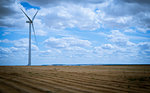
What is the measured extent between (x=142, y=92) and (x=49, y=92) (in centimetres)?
260

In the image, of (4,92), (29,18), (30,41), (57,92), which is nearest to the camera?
(4,92)

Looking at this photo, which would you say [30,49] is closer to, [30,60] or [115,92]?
[30,60]

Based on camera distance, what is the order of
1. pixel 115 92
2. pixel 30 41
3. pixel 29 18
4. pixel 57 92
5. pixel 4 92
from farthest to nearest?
pixel 30 41 → pixel 29 18 → pixel 115 92 → pixel 57 92 → pixel 4 92

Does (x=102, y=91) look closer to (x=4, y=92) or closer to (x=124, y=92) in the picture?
(x=124, y=92)

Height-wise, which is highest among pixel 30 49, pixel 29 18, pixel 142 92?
pixel 29 18

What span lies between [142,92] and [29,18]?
102ft

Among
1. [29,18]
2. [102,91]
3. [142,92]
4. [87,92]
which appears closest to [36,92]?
[87,92]

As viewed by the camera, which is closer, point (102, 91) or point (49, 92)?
point (49, 92)

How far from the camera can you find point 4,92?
3146 millimetres

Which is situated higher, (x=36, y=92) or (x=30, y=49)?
(x=30, y=49)

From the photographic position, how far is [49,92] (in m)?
3.32

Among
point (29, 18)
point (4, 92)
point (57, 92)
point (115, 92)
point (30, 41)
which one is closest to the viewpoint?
point (4, 92)

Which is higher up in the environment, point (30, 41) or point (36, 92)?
point (30, 41)

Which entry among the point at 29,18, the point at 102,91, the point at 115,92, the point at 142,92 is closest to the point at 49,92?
the point at 102,91
